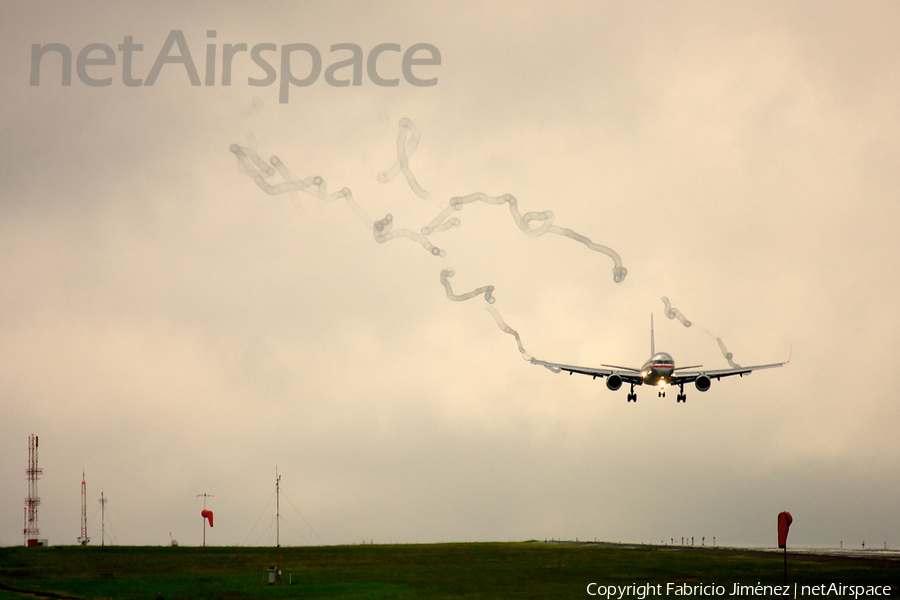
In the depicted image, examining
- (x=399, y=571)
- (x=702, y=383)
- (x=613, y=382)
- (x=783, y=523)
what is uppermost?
(x=613, y=382)

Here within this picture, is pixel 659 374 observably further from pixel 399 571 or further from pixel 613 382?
pixel 399 571

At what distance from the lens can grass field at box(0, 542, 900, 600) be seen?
240ft

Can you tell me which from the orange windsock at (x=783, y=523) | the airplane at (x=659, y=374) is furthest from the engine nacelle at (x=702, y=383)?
the orange windsock at (x=783, y=523)

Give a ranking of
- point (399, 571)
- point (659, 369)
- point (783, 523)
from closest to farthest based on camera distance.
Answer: point (783, 523), point (399, 571), point (659, 369)

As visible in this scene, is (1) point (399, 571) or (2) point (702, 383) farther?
(2) point (702, 383)

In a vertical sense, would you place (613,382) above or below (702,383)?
above

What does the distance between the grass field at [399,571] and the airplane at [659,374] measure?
2111cm

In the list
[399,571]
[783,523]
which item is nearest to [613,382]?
[399,571]

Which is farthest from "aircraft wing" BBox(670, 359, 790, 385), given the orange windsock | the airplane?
the orange windsock

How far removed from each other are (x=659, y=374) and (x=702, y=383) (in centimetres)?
588

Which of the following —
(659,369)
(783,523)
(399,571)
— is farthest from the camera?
(659,369)

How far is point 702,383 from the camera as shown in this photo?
4050 inches

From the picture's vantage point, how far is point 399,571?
8850cm

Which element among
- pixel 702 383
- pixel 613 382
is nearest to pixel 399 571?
pixel 613 382
